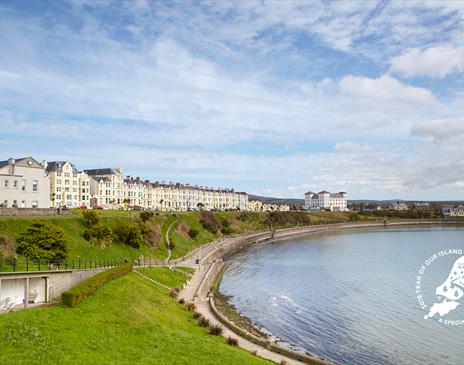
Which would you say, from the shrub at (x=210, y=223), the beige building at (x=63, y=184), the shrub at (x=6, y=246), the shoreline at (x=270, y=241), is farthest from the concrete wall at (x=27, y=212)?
the shrub at (x=210, y=223)

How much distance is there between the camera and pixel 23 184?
57.5m

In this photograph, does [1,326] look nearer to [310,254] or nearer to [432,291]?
[432,291]

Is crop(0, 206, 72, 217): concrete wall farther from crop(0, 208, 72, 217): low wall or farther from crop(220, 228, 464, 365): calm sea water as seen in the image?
crop(220, 228, 464, 365): calm sea water

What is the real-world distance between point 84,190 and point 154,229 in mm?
40454

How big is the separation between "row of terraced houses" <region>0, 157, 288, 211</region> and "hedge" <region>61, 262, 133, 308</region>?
879 inches

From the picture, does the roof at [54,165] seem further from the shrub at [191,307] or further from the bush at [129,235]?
the shrub at [191,307]

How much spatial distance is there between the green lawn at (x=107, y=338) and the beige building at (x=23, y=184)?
3159cm

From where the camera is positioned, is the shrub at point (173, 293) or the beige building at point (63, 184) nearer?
the shrub at point (173, 293)

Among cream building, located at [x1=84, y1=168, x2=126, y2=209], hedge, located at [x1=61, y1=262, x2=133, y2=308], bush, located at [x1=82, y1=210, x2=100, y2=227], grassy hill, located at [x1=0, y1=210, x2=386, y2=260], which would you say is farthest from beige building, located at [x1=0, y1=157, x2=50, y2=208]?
cream building, located at [x1=84, y1=168, x2=126, y2=209]

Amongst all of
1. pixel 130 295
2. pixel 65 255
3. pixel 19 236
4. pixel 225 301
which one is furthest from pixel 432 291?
pixel 19 236

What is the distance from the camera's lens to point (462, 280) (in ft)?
181

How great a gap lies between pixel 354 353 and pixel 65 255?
91.9 ft

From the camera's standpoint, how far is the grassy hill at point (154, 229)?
164ft

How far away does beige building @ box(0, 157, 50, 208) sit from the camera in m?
55.2
